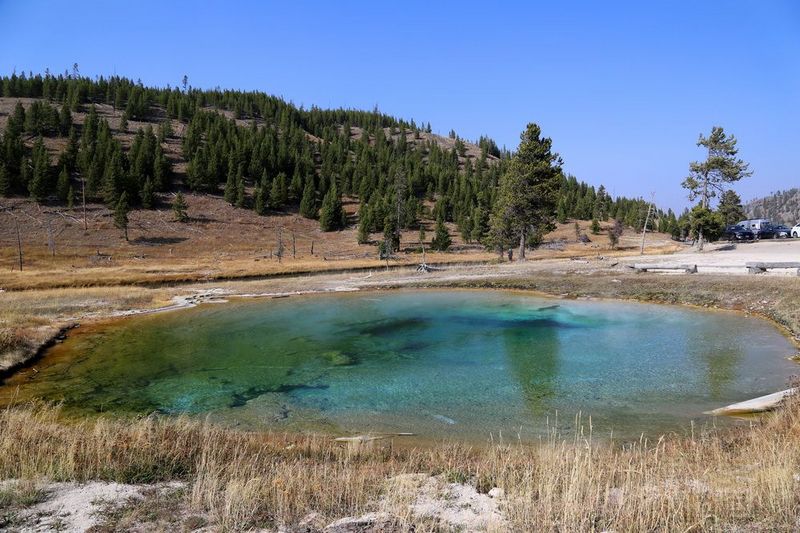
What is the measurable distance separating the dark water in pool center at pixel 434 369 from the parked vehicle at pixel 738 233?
41.5m

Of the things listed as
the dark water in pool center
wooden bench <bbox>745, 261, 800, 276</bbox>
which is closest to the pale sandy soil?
wooden bench <bbox>745, 261, 800, 276</bbox>

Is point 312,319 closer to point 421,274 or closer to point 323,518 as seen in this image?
point 421,274

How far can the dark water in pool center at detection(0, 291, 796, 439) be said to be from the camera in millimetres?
13047

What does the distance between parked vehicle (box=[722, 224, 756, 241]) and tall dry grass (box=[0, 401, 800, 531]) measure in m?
59.8

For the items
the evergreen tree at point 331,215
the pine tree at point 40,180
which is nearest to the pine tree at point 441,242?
the evergreen tree at point 331,215

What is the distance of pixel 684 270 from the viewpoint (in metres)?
34.2

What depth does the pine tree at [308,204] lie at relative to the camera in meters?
105

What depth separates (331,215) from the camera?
3863 inches

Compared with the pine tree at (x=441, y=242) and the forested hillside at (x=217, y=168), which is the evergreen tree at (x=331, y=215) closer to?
the forested hillside at (x=217, y=168)

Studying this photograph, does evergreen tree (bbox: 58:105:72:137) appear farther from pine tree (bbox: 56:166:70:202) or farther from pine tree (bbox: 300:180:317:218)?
pine tree (bbox: 300:180:317:218)

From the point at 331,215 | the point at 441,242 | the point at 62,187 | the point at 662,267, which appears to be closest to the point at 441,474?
the point at 662,267

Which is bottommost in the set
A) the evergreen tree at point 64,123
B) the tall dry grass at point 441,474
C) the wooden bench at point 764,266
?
the tall dry grass at point 441,474

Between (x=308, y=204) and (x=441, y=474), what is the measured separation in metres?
101

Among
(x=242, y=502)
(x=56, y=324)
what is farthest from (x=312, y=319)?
(x=242, y=502)
